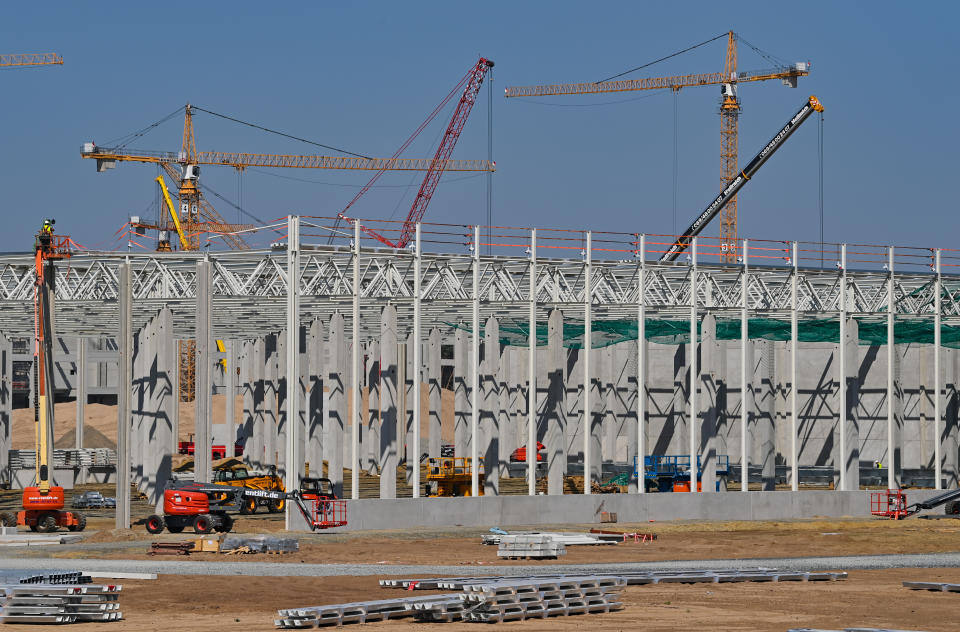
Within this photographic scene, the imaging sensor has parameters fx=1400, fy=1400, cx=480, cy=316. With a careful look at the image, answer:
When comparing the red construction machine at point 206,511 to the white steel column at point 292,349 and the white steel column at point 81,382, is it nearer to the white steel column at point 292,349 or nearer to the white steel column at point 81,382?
the white steel column at point 292,349

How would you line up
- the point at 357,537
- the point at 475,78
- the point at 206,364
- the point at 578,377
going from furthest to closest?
the point at 475,78, the point at 578,377, the point at 206,364, the point at 357,537

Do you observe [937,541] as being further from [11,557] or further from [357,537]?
[11,557]

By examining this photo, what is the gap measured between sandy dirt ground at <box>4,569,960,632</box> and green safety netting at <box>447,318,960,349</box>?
2448 centimetres

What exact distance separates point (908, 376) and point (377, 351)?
78.9ft

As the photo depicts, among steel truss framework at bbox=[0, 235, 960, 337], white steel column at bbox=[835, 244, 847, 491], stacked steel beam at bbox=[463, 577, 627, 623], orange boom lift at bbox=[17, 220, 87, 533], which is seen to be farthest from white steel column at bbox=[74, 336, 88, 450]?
stacked steel beam at bbox=[463, 577, 627, 623]

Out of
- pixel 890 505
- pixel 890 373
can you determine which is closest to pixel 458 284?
pixel 890 373

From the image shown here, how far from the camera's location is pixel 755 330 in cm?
5284

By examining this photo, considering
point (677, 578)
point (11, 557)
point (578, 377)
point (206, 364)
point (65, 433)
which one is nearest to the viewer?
point (677, 578)

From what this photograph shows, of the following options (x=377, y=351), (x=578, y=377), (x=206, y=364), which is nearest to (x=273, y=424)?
(x=377, y=351)

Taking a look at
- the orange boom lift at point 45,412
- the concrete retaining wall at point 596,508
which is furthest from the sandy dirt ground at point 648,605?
the orange boom lift at point 45,412

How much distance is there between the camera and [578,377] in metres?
62.3

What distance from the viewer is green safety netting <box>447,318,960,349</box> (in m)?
50.6

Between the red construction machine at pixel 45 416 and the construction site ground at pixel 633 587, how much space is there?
1250 mm

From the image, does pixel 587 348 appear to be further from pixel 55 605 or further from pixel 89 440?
pixel 89 440
